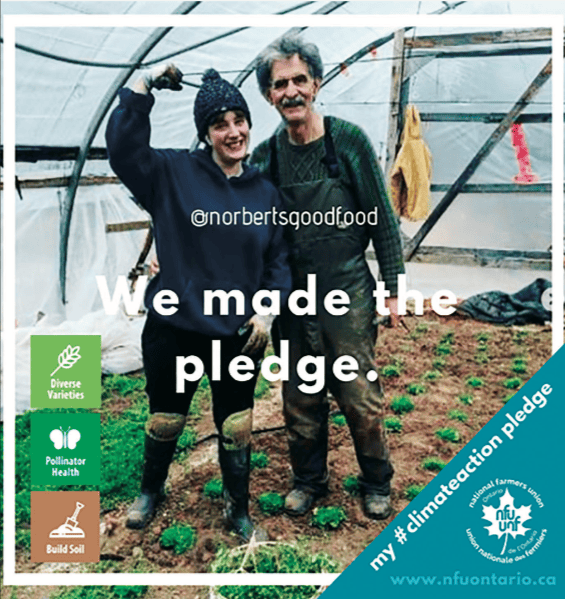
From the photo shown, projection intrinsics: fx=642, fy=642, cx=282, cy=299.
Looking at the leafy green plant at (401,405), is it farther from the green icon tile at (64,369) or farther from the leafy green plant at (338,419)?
the green icon tile at (64,369)

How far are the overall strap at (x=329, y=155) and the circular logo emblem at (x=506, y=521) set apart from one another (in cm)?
154

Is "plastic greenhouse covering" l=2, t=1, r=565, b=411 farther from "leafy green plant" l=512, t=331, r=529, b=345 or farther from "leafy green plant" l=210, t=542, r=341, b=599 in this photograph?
"leafy green plant" l=210, t=542, r=341, b=599

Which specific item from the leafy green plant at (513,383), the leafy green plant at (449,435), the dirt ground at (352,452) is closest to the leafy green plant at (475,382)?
the dirt ground at (352,452)

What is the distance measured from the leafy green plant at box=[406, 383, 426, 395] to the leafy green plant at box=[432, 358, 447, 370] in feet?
0.37

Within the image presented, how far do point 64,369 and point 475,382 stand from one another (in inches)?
75.5

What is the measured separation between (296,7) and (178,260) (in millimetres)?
1302

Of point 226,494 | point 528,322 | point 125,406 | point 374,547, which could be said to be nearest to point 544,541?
point 374,547

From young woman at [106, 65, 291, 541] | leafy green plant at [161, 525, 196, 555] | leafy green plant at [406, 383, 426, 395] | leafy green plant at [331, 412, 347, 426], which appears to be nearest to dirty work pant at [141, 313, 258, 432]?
young woman at [106, 65, 291, 541]

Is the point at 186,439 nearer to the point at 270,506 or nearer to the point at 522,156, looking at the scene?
the point at 270,506

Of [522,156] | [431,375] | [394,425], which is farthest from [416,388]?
[522,156]

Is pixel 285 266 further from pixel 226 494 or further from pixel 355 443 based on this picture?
pixel 226 494

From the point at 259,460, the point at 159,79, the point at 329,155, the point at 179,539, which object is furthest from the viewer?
the point at 259,460

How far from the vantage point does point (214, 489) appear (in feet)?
10.0

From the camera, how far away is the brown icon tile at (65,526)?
2.96 m
